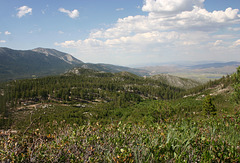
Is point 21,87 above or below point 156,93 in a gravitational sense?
above

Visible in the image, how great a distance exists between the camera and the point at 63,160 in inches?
136

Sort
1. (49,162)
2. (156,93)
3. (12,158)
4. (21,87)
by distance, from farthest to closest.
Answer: (156,93)
(21,87)
(49,162)
(12,158)

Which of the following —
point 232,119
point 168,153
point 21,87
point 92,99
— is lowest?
point 92,99

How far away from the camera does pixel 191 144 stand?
3807 mm

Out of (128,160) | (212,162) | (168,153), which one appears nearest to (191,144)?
(212,162)

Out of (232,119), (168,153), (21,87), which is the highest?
(168,153)

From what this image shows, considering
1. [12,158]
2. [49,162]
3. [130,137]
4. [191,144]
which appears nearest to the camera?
[12,158]

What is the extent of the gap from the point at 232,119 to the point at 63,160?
25.7ft

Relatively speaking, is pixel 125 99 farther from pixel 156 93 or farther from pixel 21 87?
pixel 21 87

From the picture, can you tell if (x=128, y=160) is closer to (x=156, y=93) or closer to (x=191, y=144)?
(x=191, y=144)

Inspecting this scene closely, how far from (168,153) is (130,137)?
1.49 m

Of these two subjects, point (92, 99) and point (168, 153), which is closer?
point (168, 153)

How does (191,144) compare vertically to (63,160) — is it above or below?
above

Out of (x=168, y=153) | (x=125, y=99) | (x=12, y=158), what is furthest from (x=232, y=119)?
(x=125, y=99)
